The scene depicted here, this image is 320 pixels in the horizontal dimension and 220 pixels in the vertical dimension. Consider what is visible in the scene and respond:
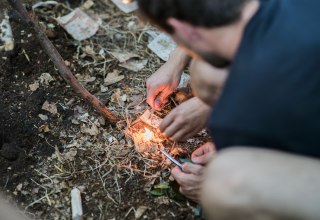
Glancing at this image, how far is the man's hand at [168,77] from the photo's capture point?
2479 mm

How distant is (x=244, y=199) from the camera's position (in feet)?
5.31

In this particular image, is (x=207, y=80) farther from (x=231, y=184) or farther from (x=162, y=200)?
(x=162, y=200)

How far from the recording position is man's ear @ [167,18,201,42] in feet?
5.43

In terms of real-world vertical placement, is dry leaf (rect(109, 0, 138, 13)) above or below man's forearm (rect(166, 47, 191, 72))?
below

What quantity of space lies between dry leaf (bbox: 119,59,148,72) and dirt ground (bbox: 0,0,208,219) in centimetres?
3

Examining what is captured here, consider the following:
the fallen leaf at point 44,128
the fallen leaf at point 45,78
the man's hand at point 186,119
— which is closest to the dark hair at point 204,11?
the man's hand at point 186,119

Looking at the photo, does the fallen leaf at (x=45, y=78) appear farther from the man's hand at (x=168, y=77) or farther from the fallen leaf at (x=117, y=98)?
the man's hand at (x=168, y=77)

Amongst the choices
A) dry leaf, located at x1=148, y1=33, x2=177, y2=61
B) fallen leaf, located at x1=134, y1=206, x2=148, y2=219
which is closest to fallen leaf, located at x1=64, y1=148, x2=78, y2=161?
→ fallen leaf, located at x1=134, y1=206, x2=148, y2=219

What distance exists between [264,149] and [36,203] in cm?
132

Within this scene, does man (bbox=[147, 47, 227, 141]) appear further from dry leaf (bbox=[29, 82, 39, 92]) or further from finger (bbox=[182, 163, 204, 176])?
dry leaf (bbox=[29, 82, 39, 92])

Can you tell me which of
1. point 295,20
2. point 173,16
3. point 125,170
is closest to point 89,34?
point 125,170

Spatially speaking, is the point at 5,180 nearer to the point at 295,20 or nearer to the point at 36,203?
the point at 36,203

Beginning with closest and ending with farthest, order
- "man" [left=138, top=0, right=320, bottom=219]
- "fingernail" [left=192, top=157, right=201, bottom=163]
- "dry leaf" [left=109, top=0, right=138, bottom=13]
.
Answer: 1. "man" [left=138, top=0, right=320, bottom=219]
2. "fingernail" [left=192, top=157, right=201, bottom=163]
3. "dry leaf" [left=109, top=0, right=138, bottom=13]

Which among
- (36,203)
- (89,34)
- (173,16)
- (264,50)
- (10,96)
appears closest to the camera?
(264,50)
